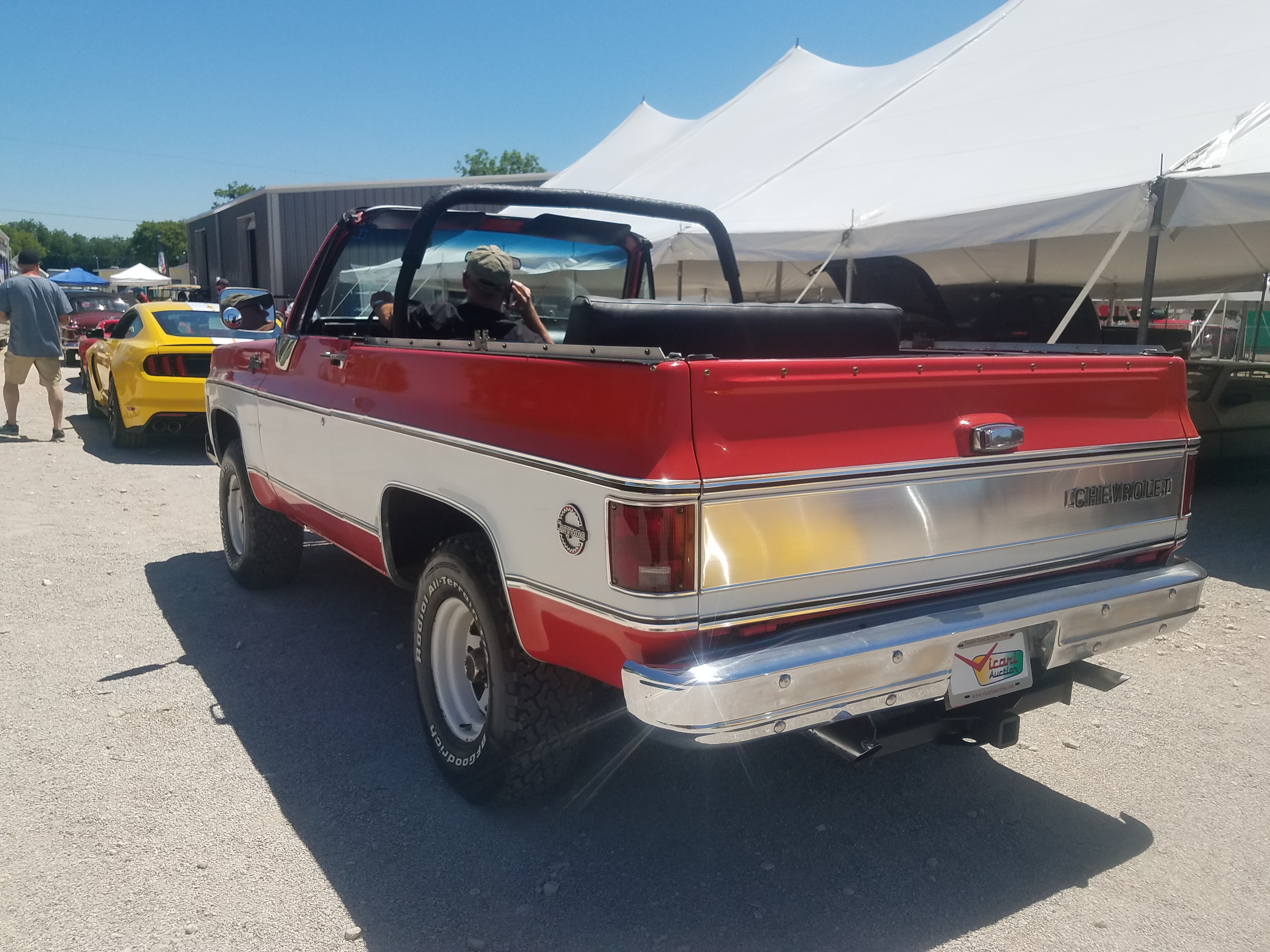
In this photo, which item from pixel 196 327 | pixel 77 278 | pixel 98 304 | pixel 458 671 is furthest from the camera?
pixel 77 278

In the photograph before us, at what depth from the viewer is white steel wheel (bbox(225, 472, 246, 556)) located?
5.33 metres

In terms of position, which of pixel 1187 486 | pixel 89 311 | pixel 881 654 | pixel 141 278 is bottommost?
pixel 881 654

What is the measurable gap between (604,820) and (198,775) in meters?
1.44

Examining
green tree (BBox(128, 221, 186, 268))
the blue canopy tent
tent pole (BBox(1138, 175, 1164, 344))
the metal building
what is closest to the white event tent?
tent pole (BBox(1138, 175, 1164, 344))

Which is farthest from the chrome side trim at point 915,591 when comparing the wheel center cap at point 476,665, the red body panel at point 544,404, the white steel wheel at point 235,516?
the white steel wheel at point 235,516

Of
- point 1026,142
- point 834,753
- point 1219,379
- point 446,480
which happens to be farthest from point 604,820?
point 1219,379

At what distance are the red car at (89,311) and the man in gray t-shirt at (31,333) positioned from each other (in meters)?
12.5

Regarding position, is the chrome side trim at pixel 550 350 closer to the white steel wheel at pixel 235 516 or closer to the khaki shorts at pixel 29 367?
the white steel wheel at pixel 235 516

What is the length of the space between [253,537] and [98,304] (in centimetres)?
2261

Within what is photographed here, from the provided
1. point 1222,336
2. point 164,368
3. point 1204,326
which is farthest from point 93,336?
point 1222,336

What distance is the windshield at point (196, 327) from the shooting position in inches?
387

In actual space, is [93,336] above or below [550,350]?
below

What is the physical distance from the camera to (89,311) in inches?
942

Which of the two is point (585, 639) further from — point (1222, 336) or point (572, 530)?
point (1222, 336)
